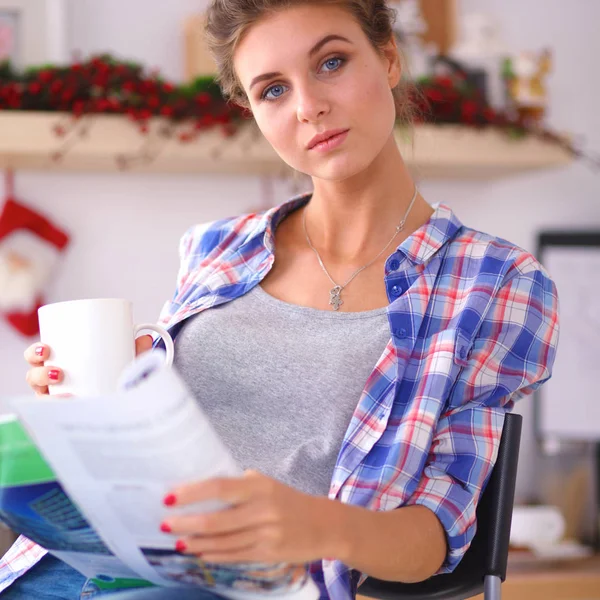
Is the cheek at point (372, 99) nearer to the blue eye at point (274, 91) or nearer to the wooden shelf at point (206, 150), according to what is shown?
the blue eye at point (274, 91)

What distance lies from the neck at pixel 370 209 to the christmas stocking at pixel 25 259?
1.41 meters

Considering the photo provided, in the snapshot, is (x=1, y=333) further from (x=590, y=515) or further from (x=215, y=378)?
(x=590, y=515)

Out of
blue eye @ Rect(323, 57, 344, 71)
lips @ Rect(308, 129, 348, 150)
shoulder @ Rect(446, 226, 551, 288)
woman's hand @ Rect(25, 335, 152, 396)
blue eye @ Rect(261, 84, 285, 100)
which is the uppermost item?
blue eye @ Rect(323, 57, 344, 71)

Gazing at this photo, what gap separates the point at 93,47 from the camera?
8.45ft

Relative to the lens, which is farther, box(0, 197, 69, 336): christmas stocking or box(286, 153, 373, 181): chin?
box(0, 197, 69, 336): christmas stocking

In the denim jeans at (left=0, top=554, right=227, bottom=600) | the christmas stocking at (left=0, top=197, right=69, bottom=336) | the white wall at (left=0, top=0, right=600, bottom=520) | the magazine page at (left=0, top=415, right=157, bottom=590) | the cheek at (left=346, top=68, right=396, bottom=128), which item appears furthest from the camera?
the white wall at (left=0, top=0, right=600, bottom=520)

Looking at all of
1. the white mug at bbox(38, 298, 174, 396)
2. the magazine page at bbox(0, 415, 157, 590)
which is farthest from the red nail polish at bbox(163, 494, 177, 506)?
the white mug at bbox(38, 298, 174, 396)

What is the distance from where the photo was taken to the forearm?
788 millimetres

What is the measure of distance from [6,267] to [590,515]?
1.91 metres

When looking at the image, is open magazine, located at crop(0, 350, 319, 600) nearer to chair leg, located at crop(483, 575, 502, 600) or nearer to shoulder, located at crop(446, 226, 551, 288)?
chair leg, located at crop(483, 575, 502, 600)

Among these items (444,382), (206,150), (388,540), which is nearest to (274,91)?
(444,382)

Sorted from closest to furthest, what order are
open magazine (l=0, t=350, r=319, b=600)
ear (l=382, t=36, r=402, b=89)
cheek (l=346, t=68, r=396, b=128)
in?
1. open magazine (l=0, t=350, r=319, b=600)
2. cheek (l=346, t=68, r=396, b=128)
3. ear (l=382, t=36, r=402, b=89)

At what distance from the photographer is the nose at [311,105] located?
3.61 ft

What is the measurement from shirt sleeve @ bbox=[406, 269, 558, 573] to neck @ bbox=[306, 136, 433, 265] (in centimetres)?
22
